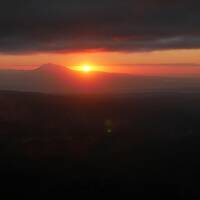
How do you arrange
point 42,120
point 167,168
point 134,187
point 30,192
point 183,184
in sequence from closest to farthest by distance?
point 30,192
point 134,187
point 183,184
point 167,168
point 42,120

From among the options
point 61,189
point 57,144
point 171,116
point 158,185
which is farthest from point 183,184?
point 171,116

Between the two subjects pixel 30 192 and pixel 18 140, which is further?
pixel 18 140

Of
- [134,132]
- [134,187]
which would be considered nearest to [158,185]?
[134,187]

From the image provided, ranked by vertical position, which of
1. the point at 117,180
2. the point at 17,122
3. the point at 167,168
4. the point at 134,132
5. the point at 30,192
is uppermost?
the point at 17,122

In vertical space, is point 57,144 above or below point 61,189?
above

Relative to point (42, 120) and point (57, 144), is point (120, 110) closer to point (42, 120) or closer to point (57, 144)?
point (42, 120)

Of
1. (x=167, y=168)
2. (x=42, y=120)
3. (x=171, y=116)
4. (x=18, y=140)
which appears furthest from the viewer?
(x=171, y=116)

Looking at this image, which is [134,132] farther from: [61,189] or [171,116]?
[61,189]
